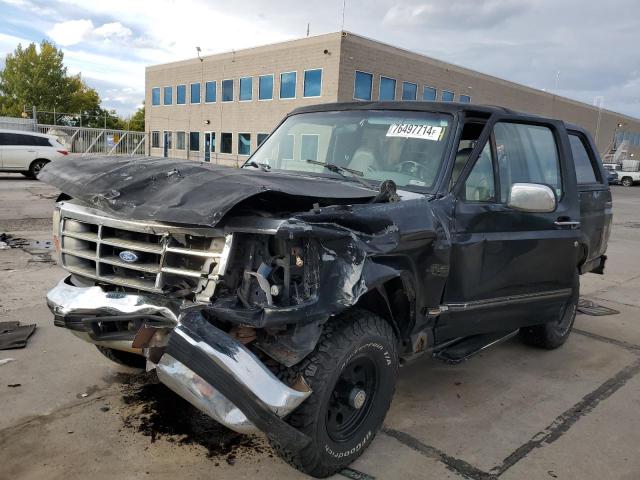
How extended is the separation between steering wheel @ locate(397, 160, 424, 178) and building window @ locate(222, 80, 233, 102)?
33.3 metres

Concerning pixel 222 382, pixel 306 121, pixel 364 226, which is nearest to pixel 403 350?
pixel 364 226

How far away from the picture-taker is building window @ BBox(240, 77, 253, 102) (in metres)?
33.5

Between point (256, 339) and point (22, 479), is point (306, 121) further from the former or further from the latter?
point (22, 479)

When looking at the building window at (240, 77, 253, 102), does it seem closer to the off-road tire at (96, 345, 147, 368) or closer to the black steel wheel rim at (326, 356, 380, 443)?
the off-road tire at (96, 345, 147, 368)

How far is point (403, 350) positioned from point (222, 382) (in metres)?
1.43

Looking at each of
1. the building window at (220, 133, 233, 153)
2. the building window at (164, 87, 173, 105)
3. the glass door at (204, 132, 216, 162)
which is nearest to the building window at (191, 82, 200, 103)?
the glass door at (204, 132, 216, 162)

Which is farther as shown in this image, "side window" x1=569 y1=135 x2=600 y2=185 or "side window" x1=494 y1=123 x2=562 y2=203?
"side window" x1=569 y1=135 x2=600 y2=185

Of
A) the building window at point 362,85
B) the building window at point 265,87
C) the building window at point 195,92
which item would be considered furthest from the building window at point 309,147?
the building window at point 195,92

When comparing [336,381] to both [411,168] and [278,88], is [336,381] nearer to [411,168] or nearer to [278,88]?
[411,168]

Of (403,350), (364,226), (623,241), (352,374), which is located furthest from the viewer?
(623,241)

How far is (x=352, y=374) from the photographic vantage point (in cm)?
289

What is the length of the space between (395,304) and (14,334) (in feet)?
10.8

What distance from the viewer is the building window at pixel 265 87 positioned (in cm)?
3216

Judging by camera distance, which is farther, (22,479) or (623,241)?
(623,241)
